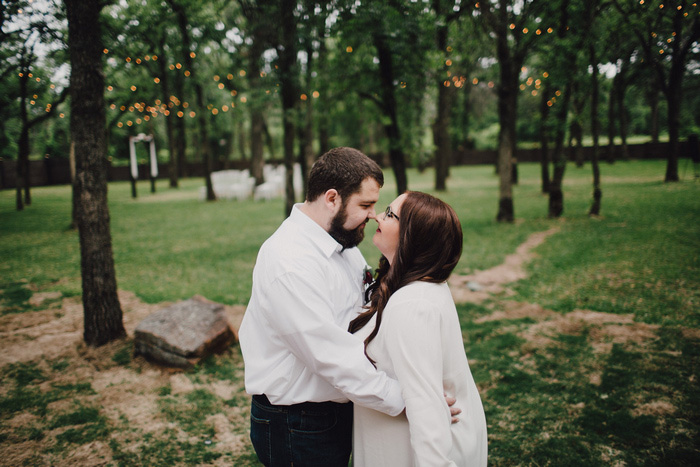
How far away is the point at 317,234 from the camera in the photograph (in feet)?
6.81

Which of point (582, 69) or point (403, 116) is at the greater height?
point (582, 69)

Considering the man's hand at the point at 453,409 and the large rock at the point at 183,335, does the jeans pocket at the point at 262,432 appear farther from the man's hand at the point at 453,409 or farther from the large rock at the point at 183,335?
the large rock at the point at 183,335

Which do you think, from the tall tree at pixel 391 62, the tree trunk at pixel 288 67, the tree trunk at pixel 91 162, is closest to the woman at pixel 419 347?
the tree trunk at pixel 91 162

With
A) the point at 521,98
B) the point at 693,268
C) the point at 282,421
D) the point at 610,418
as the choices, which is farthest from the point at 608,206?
the point at 521,98

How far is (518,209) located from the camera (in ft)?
53.3

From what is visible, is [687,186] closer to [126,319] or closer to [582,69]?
[582,69]

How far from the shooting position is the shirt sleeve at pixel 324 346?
1739 millimetres

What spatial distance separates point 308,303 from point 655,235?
38.6 feet

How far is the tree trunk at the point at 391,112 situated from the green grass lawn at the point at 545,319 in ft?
7.23

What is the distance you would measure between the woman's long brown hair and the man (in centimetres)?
24

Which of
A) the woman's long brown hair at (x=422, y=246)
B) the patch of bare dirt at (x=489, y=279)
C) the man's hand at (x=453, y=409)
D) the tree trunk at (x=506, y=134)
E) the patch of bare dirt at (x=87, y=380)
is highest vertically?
the tree trunk at (x=506, y=134)

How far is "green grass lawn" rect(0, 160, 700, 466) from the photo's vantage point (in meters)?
3.86

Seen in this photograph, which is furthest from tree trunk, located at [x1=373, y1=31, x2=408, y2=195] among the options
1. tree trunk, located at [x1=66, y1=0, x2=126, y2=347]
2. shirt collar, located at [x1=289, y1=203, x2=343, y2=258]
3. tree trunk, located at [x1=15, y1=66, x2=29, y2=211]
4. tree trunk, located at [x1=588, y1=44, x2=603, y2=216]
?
tree trunk, located at [x1=15, y1=66, x2=29, y2=211]

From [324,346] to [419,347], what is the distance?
381 millimetres
